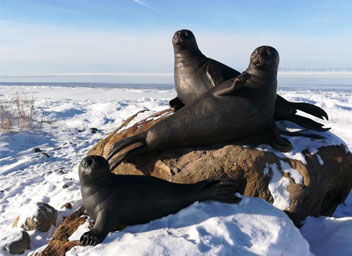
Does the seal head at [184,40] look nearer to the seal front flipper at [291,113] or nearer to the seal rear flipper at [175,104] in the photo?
the seal rear flipper at [175,104]

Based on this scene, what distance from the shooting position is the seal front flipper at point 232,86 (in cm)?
380

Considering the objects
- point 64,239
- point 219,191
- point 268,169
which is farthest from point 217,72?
point 64,239

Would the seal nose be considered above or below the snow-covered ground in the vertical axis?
above

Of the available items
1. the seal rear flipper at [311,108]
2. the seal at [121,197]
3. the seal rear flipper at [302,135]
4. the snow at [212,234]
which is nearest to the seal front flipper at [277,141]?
the seal rear flipper at [302,135]

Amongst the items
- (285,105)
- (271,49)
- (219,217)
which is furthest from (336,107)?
(219,217)

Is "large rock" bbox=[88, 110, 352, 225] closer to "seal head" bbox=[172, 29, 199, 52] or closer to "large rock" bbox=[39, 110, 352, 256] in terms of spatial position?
"large rock" bbox=[39, 110, 352, 256]

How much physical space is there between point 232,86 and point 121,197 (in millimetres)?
1784

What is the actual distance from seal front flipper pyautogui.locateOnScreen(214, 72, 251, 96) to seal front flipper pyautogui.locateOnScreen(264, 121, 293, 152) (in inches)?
25.9

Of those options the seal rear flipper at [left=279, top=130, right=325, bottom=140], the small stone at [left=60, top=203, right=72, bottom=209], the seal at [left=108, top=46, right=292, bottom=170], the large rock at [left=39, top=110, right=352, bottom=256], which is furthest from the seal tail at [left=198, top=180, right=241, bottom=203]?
the small stone at [left=60, top=203, right=72, bottom=209]

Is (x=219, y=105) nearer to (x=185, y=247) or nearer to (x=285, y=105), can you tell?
(x=285, y=105)

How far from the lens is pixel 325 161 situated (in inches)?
159

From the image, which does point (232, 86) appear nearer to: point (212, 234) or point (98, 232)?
point (212, 234)

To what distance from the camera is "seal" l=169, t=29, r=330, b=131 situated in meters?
4.54

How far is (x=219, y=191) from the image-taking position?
10.8 ft
